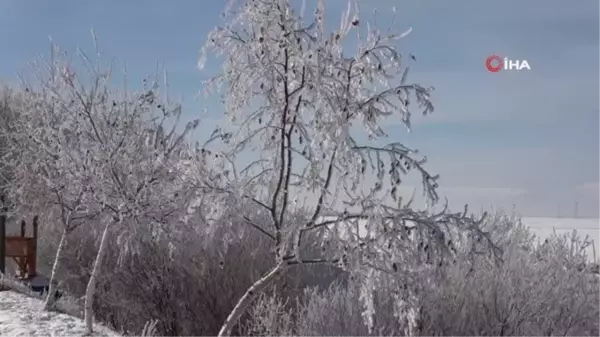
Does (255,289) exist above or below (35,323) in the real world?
above

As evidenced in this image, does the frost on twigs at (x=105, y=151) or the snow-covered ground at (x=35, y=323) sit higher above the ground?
the frost on twigs at (x=105, y=151)

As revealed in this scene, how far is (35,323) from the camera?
13672 mm

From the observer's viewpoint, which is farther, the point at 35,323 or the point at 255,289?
the point at 35,323

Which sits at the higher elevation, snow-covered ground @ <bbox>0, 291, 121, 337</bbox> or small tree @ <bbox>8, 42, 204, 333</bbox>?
small tree @ <bbox>8, 42, 204, 333</bbox>

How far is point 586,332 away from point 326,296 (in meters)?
4.38

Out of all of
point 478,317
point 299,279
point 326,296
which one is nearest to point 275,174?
point 326,296

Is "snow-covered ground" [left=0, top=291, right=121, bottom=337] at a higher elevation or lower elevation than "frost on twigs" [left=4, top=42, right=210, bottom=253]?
lower

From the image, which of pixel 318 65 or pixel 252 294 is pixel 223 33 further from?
pixel 252 294

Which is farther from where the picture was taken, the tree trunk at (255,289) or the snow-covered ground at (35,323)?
the snow-covered ground at (35,323)

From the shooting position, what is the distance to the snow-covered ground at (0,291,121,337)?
1298cm

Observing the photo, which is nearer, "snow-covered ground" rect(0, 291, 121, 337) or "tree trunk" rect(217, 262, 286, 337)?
"tree trunk" rect(217, 262, 286, 337)

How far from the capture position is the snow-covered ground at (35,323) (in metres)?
13.0

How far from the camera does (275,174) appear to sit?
8.78 metres

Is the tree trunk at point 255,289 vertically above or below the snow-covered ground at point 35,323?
above
